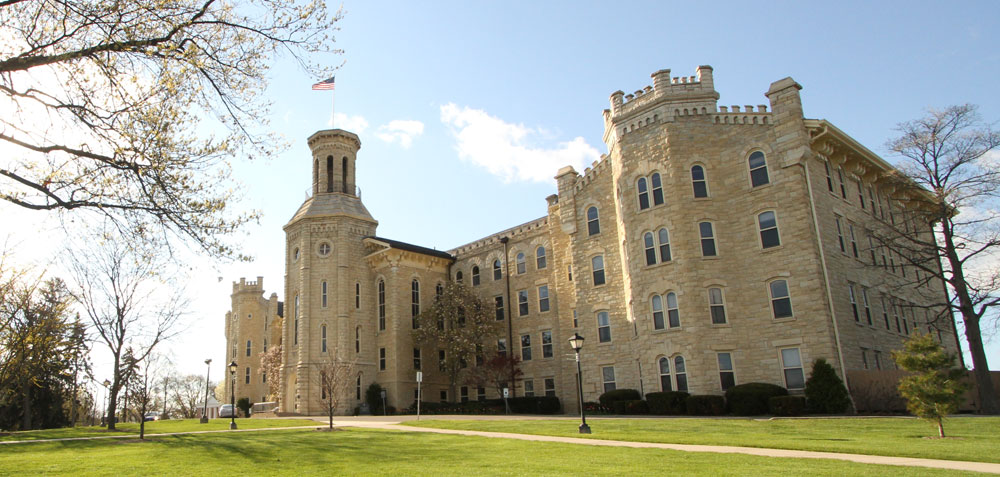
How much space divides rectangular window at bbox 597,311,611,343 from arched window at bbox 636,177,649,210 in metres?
→ 5.87

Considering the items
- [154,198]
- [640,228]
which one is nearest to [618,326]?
[640,228]

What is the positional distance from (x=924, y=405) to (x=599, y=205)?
19.1m

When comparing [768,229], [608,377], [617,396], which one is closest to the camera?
[768,229]

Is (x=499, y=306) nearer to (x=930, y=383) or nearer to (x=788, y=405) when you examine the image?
(x=788, y=405)

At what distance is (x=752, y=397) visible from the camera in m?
23.8

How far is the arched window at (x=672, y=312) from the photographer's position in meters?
26.9

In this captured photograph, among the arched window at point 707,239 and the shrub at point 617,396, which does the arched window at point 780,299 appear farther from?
the shrub at point 617,396

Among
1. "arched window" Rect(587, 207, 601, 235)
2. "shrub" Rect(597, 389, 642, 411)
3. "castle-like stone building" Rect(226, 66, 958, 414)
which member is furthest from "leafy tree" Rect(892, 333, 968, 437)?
"arched window" Rect(587, 207, 601, 235)

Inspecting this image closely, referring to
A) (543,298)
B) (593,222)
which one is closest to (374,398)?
(543,298)

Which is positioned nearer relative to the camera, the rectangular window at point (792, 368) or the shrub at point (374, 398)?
the rectangular window at point (792, 368)

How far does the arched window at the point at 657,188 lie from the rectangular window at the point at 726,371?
7.10m

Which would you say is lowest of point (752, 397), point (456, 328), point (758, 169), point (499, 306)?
point (752, 397)

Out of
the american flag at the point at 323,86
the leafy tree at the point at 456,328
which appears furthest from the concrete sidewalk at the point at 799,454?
the american flag at the point at 323,86

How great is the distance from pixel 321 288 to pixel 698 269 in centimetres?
2437
